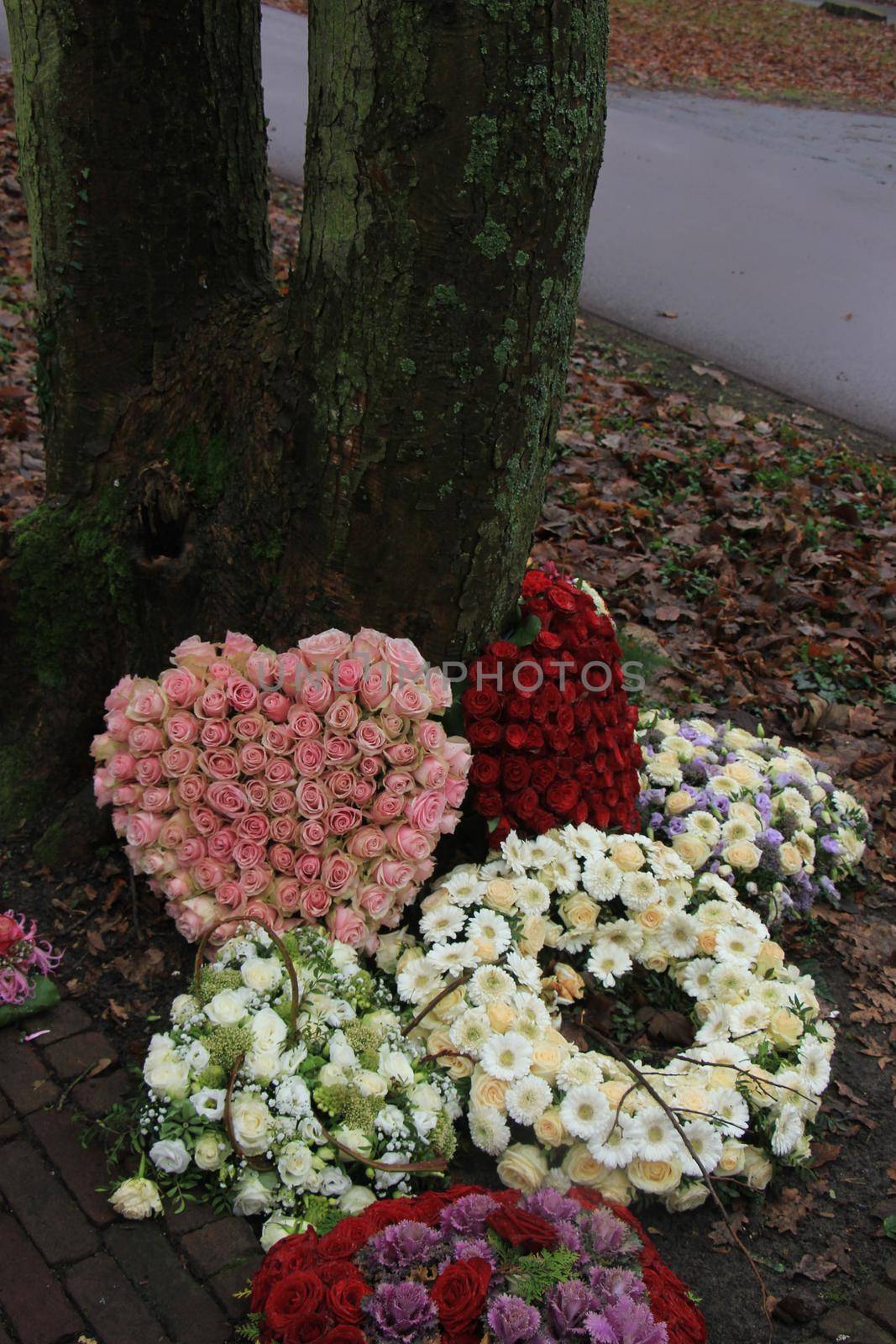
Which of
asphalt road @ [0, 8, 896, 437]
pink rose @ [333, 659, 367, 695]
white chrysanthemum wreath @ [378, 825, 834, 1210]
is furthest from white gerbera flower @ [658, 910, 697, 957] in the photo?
asphalt road @ [0, 8, 896, 437]

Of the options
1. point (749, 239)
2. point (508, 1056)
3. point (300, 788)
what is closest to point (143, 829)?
point (300, 788)

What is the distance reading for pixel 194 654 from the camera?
3.07 metres

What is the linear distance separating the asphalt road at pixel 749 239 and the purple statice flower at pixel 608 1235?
5.97m

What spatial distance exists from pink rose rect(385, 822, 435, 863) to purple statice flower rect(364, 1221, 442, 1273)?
100 centimetres

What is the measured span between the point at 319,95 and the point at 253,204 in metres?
0.64

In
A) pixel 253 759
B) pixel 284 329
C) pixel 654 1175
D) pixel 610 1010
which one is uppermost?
pixel 284 329

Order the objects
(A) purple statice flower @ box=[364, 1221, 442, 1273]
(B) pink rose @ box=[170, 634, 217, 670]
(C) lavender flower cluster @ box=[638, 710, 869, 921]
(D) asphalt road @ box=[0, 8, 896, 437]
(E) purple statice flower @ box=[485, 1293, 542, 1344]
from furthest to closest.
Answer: (D) asphalt road @ box=[0, 8, 896, 437], (C) lavender flower cluster @ box=[638, 710, 869, 921], (B) pink rose @ box=[170, 634, 217, 670], (A) purple statice flower @ box=[364, 1221, 442, 1273], (E) purple statice flower @ box=[485, 1293, 542, 1344]

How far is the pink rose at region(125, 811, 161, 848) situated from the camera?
9.72 ft

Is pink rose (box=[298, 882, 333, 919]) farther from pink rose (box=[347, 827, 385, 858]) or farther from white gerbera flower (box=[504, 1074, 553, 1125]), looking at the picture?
white gerbera flower (box=[504, 1074, 553, 1125])

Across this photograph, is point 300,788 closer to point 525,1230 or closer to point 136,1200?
point 136,1200

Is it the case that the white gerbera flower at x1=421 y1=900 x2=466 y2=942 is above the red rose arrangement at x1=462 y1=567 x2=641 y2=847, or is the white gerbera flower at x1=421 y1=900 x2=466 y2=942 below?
below

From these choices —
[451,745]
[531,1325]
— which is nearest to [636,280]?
[451,745]

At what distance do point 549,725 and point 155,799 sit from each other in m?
1.07

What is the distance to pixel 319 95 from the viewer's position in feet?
8.80
